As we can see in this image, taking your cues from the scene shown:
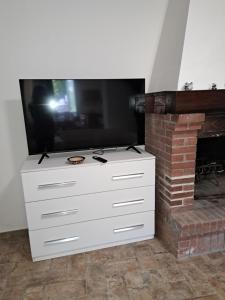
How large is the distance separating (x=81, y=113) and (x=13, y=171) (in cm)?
90

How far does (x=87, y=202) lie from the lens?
1804mm

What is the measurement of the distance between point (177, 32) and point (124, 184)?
52.7 inches

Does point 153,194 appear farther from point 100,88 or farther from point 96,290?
point 100,88

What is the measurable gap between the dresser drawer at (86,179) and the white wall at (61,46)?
549 mm

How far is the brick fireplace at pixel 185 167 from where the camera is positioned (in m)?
1.68

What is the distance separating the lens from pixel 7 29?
1.83m

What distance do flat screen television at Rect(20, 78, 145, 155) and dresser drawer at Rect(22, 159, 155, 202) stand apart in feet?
0.93

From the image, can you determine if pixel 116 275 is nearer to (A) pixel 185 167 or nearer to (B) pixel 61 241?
(B) pixel 61 241

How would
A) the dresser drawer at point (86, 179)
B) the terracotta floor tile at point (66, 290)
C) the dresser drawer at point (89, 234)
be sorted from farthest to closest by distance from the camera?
the dresser drawer at point (89, 234)
the dresser drawer at point (86, 179)
the terracotta floor tile at point (66, 290)

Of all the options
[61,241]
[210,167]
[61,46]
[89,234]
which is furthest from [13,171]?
[210,167]

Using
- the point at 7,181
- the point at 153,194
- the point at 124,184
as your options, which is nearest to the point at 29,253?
the point at 7,181

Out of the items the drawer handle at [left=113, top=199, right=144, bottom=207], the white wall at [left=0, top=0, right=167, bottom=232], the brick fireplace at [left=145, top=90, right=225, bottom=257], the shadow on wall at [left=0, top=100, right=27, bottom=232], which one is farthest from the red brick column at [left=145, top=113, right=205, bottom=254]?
the shadow on wall at [left=0, top=100, right=27, bottom=232]

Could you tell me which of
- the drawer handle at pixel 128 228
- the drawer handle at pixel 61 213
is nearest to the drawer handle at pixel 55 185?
the drawer handle at pixel 61 213

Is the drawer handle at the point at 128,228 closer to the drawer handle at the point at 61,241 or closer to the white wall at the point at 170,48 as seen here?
the drawer handle at the point at 61,241
